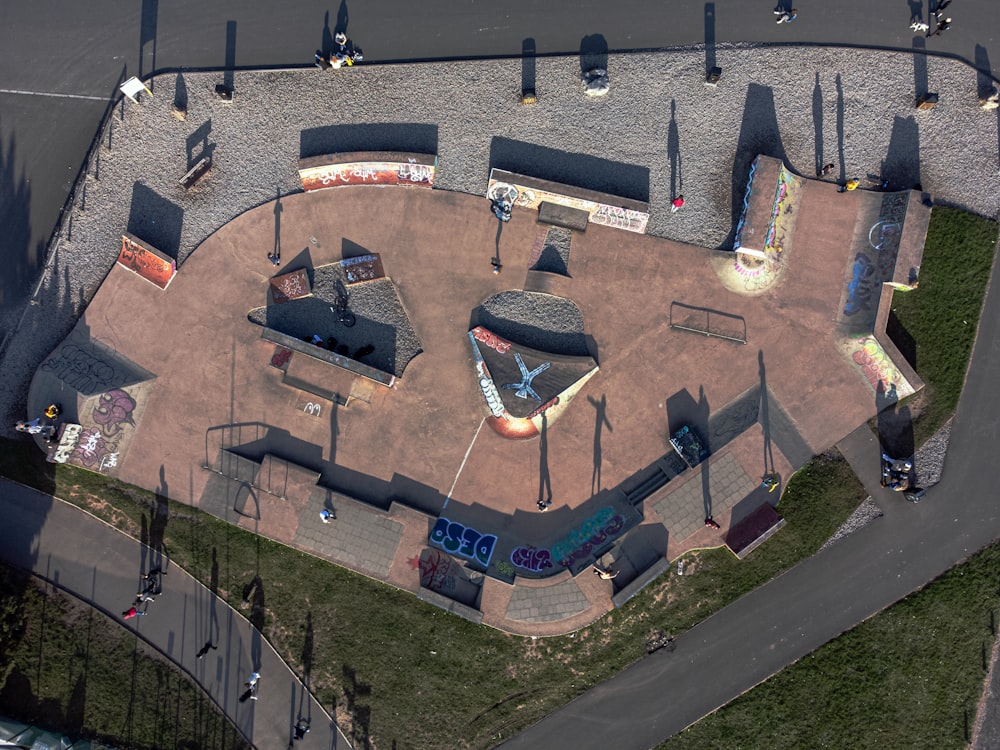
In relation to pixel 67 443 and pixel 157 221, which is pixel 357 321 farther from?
pixel 67 443

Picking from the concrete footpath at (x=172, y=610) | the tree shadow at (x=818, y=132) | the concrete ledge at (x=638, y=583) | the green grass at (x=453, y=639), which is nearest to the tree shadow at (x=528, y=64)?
the tree shadow at (x=818, y=132)

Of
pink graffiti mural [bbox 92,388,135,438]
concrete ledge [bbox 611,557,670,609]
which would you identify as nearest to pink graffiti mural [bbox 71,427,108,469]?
pink graffiti mural [bbox 92,388,135,438]

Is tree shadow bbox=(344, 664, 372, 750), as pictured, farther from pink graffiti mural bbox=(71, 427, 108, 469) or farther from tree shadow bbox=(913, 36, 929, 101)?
tree shadow bbox=(913, 36, 929, 101)

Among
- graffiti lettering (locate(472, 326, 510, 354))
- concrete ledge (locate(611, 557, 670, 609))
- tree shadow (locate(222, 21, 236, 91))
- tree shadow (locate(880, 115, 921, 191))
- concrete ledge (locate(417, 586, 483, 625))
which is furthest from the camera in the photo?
tree shadow (locate(222, 21, 236, 91))

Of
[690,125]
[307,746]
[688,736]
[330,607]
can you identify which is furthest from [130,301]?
[688,736]

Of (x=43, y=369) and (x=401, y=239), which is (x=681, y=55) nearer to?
(x=401, y=239)

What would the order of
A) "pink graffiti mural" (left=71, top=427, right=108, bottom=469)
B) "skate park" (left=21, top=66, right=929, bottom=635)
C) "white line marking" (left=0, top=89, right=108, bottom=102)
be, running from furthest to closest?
1. "white line marking" (left=0, top=89, right=108, bottom=102)
2. "pink graffiti mural" (left=71, top=427, right=108, bottom=469)
3. "skate park" (left=21, top=66, right=929, bottom=635)

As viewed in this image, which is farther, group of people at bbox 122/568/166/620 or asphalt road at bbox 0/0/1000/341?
asphalt road at bbox 0/0/1000/341
